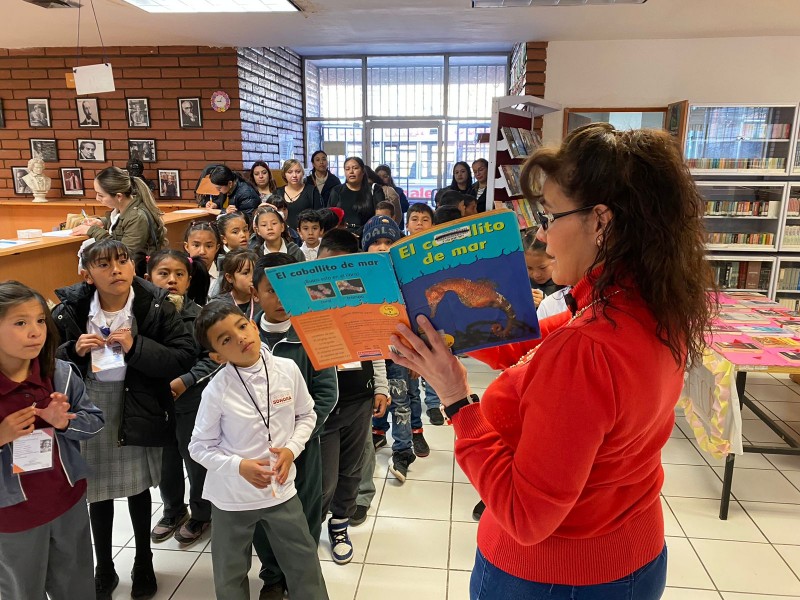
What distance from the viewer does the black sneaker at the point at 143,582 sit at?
2041 millimetres

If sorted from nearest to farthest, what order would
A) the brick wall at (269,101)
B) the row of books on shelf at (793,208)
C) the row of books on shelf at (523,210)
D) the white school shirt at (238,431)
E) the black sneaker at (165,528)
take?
the white school shirt at (238,431), the black sneaker at (165,528), the row of books on shelf at (523,210), the row of books on shelf at (793,208), the brick wall at (269,101)

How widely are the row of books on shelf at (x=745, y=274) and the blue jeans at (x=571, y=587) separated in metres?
5.68

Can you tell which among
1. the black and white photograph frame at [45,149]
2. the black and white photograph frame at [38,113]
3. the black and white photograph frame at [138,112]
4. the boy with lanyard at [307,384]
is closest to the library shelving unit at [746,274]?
the boy with lanyard at [307,384]

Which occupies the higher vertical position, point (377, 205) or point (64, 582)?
point (377, 205)

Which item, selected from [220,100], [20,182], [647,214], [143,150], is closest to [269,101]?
[220,100]

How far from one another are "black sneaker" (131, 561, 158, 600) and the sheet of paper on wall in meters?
3.88

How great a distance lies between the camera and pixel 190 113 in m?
6.41

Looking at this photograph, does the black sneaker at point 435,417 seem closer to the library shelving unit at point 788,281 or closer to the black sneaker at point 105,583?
the black sneaker at point 105,583

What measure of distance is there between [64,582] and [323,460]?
92 centimetres

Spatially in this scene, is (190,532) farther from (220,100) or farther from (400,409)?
(220,100)

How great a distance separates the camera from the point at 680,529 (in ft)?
8.46

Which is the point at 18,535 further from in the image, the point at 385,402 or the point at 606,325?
the point at 606,325

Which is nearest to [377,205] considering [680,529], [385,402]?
[385,402]

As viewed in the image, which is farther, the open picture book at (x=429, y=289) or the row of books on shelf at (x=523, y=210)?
the row of books on shelf at (x=523, y=210)
